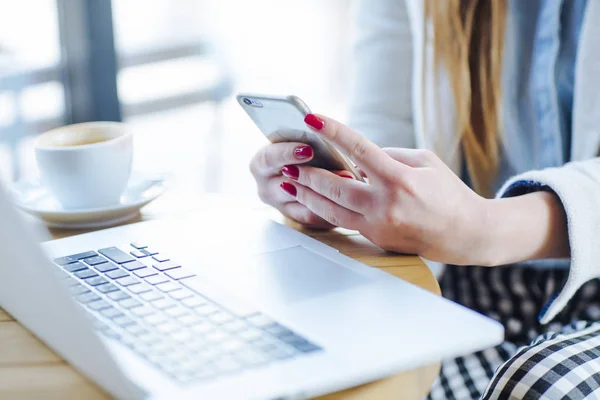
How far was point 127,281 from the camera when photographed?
22.5 inches

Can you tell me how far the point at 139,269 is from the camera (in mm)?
600

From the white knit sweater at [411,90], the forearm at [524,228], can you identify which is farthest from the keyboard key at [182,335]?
the white knit sweater at [411,90]

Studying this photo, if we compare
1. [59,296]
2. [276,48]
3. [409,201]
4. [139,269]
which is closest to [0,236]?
[59,296]

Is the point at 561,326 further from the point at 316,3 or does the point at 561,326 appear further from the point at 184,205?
the point at 316,3

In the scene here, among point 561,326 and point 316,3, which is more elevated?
point 316,3

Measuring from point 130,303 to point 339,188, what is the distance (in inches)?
8.7

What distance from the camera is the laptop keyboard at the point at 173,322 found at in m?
0.44

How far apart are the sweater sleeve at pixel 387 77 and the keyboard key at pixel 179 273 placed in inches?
20.8

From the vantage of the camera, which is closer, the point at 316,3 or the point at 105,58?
the point at 105,58

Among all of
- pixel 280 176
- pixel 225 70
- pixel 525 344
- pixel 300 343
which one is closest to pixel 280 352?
pixel 300 343

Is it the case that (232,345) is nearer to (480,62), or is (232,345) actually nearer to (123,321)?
(123,321)

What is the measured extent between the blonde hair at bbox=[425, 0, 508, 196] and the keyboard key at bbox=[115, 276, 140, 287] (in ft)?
1.88

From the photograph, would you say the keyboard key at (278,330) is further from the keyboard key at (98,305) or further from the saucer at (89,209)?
the saucer at (89,209)

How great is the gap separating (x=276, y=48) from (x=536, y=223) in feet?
6.58
